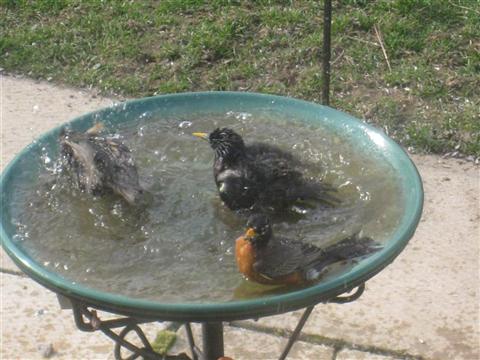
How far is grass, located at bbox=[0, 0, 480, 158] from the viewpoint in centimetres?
669

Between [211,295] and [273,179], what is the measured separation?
31.1 inches

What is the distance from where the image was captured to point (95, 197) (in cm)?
363

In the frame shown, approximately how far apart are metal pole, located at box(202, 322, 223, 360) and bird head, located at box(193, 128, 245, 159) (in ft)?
2.19

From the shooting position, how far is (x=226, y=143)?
3686mm

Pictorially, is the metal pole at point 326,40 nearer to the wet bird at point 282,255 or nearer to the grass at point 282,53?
the grass at point 282,53

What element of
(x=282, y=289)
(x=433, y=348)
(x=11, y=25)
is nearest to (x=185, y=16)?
(x=11, y=25)

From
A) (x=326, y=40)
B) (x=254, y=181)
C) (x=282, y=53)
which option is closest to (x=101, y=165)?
(x=254, y=181)

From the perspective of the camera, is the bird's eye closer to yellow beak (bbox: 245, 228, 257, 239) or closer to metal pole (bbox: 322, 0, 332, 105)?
yellow beak (bbox: 245, 228, 257, 239)

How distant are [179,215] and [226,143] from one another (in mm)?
342

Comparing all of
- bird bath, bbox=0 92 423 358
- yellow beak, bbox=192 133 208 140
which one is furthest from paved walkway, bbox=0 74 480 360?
yellow beak, bbox=192 133 208 140

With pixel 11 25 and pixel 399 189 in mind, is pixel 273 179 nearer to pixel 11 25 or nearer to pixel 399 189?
pixel 399 189

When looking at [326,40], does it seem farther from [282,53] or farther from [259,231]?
[259,231]

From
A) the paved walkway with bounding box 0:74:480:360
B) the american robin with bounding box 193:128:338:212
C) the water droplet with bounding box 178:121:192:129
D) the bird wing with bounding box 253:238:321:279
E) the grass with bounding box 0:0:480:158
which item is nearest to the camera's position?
the bird wing with bounding box 253:238:321:279

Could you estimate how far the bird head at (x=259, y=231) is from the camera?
3.05 metres
